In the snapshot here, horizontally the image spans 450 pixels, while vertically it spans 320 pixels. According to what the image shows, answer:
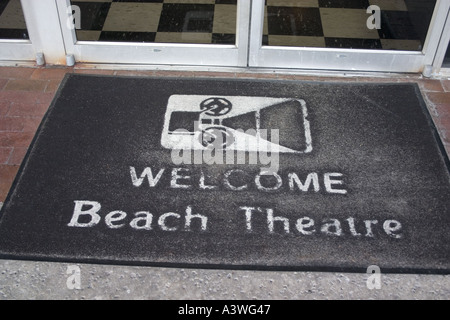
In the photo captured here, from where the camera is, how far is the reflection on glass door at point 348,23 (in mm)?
3635

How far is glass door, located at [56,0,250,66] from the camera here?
11.6 ft

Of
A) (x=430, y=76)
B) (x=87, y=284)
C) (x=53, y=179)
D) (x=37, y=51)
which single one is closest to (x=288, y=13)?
(x=430, y=76)

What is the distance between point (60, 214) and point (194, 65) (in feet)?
4.95

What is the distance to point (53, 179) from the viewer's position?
2.77 m

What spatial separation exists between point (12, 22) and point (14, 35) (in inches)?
4.8

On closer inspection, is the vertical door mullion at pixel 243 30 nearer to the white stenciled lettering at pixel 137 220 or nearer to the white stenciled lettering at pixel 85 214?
the white stenciled lettering at pixel 137 220

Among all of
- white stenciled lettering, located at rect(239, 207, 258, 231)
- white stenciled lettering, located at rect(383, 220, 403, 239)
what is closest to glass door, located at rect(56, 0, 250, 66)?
white stenciled lettering, located at rect(239, 207, 258, 231)

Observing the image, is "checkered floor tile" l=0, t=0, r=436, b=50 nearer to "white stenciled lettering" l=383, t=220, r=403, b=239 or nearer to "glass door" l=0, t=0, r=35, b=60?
"glass door" l=0, t=0, r=35, b=60

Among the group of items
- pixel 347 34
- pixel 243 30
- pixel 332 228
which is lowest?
pixel 332 228

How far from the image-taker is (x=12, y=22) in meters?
3.68

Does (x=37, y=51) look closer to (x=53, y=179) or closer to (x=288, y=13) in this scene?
(x=53, y=179)

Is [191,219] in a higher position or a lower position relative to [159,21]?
lower

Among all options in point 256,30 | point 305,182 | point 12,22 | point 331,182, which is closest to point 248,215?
point 305,182

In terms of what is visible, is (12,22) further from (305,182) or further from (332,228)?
(332,228)
